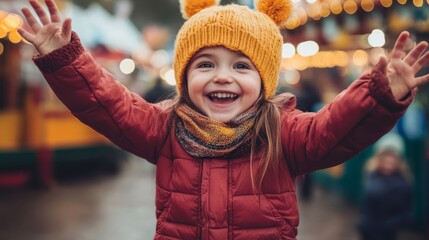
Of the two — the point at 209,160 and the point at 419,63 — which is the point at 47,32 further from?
the point at 419,63

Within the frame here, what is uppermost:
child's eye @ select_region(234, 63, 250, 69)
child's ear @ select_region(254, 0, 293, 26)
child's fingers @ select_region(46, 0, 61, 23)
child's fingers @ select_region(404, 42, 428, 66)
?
child's ear @ select_region(254, 0, 293, 26)

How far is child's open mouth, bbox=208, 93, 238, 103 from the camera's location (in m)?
2.35

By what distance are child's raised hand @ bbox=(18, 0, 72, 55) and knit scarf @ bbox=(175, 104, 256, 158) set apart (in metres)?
0.56

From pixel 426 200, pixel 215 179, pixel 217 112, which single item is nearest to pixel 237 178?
pixel 215 179

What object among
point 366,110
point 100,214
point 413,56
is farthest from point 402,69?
point 100,214

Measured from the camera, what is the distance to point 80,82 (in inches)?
Answer: 85.9

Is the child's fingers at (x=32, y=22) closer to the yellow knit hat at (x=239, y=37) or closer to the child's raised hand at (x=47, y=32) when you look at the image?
the child's raised hand at (x=47, y=32)

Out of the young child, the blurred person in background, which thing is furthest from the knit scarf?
the blurred person in background

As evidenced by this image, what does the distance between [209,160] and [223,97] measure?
0.89 feet

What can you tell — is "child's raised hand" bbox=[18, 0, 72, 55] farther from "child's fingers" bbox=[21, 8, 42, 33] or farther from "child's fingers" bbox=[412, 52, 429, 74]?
"child's fingers" bbox=[412, 52, 429, 74]

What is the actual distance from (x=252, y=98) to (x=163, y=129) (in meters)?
0.39

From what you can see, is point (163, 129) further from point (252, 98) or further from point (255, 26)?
point (255, 26)

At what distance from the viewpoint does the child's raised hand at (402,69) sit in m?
2.03

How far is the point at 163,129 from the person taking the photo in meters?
2.40
